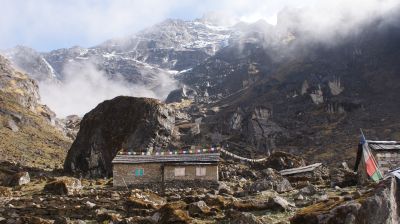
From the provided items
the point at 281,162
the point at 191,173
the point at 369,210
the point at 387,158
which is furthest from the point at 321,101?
the point at 369,210

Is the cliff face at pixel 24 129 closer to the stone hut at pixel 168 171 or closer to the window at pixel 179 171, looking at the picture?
the stone hut at pixel 168 171

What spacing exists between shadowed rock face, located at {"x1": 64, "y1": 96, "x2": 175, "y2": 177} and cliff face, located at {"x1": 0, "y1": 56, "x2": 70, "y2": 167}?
38.9 ft

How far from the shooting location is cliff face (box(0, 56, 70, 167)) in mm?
87125

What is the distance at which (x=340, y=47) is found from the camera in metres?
172

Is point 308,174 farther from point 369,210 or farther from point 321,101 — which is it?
point 321,101

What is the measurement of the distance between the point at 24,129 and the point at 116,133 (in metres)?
53.6

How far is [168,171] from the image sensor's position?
4172cm

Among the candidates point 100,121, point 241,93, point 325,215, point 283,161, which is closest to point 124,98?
point 100,121

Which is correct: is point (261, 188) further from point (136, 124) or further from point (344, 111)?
point (344, 111)

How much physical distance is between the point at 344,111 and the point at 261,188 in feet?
328

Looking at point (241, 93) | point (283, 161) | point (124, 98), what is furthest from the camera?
point (241, 93)

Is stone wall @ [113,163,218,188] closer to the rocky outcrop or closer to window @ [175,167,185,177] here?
window @ [175,167,185,177]

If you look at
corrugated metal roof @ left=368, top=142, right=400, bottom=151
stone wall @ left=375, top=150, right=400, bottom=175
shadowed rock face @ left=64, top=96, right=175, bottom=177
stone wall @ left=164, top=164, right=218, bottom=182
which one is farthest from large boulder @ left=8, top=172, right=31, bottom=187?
stone wall @ left=375, top=150, right=400, bottom=175

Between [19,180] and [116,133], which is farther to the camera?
[116,133]
